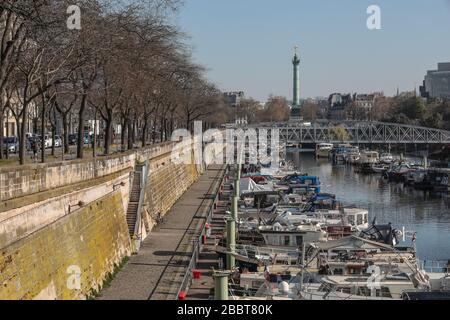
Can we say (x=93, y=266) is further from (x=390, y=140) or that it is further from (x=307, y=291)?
(x=390, y=140)

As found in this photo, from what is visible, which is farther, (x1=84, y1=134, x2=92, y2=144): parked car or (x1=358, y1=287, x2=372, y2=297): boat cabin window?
(x1=84, y1=134, x2=92, y2=144): parked car

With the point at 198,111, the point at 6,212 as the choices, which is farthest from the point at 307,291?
the point at 198,111

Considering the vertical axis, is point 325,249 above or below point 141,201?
below

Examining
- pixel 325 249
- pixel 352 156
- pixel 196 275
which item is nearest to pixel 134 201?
pixel 196 275

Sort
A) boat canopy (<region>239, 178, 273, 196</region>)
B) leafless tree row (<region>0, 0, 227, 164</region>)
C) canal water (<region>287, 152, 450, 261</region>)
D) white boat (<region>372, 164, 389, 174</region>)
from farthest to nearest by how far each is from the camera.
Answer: white boat (<region>372, 164, 389, 174</region>), boat canopy (<region>239, 178, 273, 196</region>), canal water (<region>287, 152, 450, 261</region>), leafless tree row (<region>0, 0, 227, 164</region>)

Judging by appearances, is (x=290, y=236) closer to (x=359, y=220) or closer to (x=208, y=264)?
(x=208, y=264)

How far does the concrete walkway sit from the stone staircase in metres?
1.17

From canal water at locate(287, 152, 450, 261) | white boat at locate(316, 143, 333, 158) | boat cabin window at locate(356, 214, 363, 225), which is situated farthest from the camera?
white boat at locate(316, 143, 333, 158)

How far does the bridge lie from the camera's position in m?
145

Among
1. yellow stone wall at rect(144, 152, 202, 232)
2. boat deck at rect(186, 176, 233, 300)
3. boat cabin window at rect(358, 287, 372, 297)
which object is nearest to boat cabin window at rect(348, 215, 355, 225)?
boat deck at rect(186, 176, 233, 300)

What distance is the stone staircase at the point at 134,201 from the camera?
37.6m

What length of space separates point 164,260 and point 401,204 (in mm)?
41125

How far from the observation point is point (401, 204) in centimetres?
7056

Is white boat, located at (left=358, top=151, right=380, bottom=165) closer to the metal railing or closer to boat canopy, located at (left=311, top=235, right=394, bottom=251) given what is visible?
the metal railing
